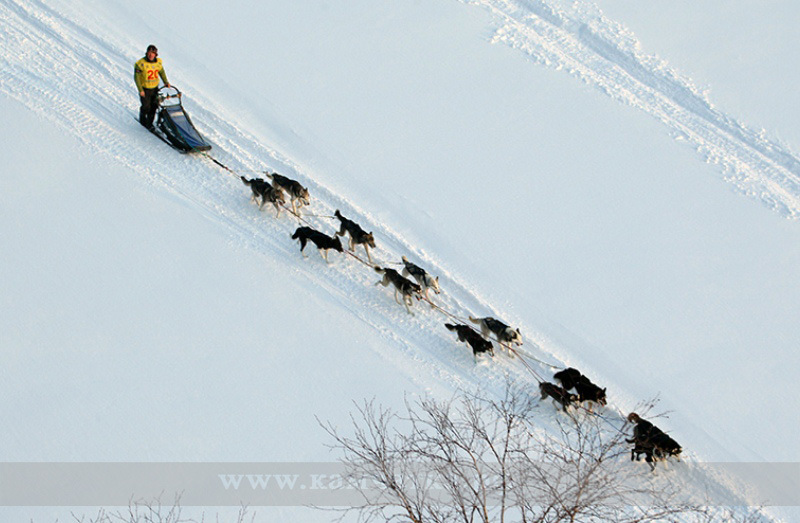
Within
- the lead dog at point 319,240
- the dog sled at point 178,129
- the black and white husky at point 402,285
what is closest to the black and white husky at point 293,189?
the lead dog at point 319,240

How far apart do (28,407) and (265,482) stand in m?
2.44

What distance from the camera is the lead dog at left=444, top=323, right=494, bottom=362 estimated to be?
8.89 meters

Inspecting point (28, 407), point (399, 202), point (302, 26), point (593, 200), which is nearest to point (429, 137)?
point (399, 202)

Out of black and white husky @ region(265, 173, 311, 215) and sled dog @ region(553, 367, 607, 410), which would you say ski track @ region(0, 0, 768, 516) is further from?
sled dog @ region(553, 367, 607, 410)

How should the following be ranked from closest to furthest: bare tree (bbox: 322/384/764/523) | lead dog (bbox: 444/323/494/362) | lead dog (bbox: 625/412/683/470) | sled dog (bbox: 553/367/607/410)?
bare tree (bbox: 322/384/764/523) → lead dog (bbox: 625/412/683/470) → sled dog (bbox: 553/367/607/410) → lead dog (bbox: 444/323/494/362)

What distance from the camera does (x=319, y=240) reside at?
388 inches

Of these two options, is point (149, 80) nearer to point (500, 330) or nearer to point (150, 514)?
point (500, 330)

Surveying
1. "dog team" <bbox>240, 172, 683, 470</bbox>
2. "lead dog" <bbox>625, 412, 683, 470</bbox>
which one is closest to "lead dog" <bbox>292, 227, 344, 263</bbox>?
"dog team" <bbox>240, 172, 683, 470</bbox>

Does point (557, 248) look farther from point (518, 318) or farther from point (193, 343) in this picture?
point (193, 343)

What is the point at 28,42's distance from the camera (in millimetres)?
12188

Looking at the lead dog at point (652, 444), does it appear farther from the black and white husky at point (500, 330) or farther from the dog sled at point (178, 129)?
the dog sled at point (178, 129)

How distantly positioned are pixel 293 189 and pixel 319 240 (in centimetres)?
80

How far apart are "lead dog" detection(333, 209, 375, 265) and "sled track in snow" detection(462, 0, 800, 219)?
4546 millimetres

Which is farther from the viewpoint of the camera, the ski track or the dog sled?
the dog sled
